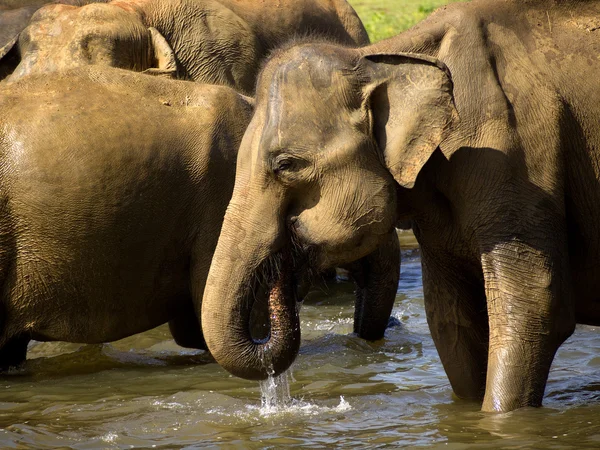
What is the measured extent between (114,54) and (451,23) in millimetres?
3783

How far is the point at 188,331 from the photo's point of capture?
6.51m

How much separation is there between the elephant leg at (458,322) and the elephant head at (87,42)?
104 inches

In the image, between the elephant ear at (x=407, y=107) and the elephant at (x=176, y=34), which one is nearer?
the elephant ear at (x=407, y=107)

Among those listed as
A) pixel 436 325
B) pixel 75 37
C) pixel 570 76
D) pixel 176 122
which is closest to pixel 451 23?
pixel 570 76

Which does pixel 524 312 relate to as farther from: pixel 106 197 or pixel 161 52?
pixel 161 52

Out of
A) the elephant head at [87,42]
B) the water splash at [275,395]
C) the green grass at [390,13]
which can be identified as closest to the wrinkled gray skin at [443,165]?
the water splash at [275,395]

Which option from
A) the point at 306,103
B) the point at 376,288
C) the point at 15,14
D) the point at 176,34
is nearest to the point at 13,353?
the point at 376,288

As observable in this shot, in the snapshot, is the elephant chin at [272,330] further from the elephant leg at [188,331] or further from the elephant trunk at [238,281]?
the elephant leg at [188,331]

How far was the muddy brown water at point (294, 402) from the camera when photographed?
4.65 m

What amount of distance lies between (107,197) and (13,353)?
109 cm

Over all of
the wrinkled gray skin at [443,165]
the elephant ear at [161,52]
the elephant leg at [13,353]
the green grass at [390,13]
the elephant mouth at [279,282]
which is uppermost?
the green grass at [390,13]

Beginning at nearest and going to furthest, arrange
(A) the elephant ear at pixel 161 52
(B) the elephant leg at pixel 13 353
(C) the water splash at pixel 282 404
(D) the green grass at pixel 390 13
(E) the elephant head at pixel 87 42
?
1. (C) the water splash at pixel 282 404
2. (B) the elephant leg at pixel 13 353
3. (E) the elephant head at pixel 87 42
4. (A) the elephant ear at pixel 161 52
5. (D) the green grass at pixel 390 13

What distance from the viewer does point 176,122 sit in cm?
598

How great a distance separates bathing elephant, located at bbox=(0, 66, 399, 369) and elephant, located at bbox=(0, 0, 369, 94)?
3.12ft
